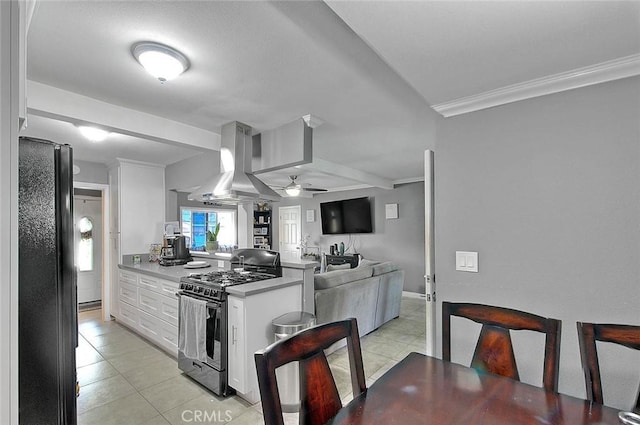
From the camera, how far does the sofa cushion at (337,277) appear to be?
329 cm

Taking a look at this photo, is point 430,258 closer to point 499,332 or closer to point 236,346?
point 499,332

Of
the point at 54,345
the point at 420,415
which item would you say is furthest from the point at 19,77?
the point at 420,415

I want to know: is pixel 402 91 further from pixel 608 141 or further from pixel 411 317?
pixel 411 317

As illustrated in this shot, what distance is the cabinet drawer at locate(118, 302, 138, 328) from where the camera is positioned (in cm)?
396

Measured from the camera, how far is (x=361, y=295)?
378 cm

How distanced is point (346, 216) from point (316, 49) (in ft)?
18.3

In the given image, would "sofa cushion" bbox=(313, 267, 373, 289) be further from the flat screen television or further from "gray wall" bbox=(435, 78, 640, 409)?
the flat screen television

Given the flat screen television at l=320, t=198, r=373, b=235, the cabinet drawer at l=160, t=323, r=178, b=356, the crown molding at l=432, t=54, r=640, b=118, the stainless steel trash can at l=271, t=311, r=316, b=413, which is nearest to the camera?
the crown molding at l=432, t=54, r=640, b=118

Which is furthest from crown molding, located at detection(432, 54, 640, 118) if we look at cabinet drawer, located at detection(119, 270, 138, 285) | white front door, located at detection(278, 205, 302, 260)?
white front door, located at detection(278, 205, 302, 260)

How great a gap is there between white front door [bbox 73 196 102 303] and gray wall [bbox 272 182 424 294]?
185 inches

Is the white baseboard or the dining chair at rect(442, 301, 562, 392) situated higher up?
the dining chair at rect(442, 301, 562, 392)

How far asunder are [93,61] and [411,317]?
4.75 m

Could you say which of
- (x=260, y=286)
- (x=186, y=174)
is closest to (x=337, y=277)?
(x=260, y=286)

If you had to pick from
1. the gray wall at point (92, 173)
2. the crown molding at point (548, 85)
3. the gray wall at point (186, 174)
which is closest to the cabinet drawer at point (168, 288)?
the gray wall at point (186, 174)
